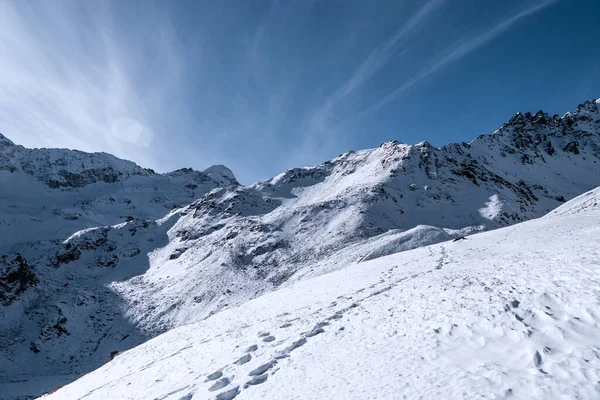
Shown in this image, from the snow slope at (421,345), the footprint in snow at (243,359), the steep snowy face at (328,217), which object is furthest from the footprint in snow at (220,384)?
the steep snowy face at (328,217)

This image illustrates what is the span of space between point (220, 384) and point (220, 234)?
62.3 metres

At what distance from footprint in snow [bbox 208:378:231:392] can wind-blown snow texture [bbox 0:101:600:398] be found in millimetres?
31331

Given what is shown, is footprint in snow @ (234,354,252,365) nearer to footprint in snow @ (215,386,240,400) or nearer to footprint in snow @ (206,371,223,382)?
footprint in snow @ (206,371,223,382)

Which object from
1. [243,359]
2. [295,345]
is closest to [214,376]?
[243,359]

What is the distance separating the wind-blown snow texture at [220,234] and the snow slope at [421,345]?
25.8 m

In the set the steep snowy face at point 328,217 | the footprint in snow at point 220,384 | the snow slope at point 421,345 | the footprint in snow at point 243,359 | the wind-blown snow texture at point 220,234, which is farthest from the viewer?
the steep snowy face at point 328,217

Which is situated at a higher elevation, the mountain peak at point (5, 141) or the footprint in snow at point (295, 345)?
the mountain peak at point (5, 141)

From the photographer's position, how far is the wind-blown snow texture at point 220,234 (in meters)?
43.6

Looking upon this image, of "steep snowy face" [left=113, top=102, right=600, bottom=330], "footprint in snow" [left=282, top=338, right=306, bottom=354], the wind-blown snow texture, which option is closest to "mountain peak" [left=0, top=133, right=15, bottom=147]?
the wind-blown snow texture

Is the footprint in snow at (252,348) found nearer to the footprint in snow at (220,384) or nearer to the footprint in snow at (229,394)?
the footprint in snow at (220,384)

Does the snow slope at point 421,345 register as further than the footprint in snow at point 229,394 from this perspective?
No

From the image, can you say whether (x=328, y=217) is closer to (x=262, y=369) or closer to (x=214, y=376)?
(x=214, y=376)

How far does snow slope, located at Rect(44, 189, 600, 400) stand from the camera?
6.96 m

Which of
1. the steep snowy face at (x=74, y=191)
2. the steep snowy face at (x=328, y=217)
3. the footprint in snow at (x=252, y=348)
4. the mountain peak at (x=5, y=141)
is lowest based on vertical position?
the footprint in snow at (x=252, y=348)
